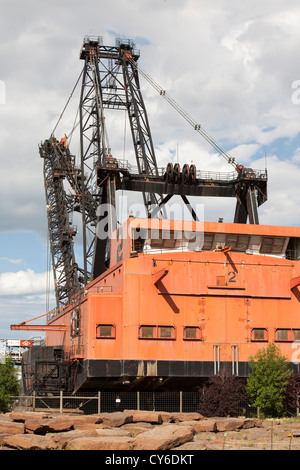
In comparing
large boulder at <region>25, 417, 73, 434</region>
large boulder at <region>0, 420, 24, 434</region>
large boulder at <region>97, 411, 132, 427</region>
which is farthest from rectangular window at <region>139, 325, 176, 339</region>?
large boulder at <region>0, 420, 24, 434</region>

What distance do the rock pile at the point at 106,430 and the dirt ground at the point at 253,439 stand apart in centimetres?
50

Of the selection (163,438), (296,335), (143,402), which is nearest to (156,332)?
(143,402)

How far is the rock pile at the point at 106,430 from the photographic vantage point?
22.5m

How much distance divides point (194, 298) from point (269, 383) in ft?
22.7

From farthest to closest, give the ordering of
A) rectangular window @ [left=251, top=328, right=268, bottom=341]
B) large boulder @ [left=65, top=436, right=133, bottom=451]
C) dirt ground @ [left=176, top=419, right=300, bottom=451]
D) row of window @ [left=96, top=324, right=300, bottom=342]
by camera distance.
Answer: rectangular window @ [left=251, top=328, right=268, bottom=341] → row of window @ [left=96, top=324, right=300, bottom=342] → dirt ground @ [left=176, top=419, right=300, bottom=451] → large boulder @ [left=65, top=436, right=133, bottom=451]

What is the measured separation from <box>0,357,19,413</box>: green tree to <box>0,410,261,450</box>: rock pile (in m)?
10.0

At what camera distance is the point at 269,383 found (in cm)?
3944

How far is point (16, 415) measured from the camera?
29625 millimetres

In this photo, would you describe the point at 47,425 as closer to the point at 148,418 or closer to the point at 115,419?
the point at 115,419

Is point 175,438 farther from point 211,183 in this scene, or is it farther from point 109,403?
point 211,183

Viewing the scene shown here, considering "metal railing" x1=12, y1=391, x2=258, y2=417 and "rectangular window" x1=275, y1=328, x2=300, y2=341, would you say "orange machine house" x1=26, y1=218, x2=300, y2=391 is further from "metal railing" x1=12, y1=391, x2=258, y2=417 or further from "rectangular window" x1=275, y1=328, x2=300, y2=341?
"metal railing" x1=12, y1=391, x2=258, y2=417

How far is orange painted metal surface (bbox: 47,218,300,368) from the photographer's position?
4066 cm

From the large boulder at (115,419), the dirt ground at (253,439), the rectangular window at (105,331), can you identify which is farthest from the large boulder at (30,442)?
the rectangular window at (105,331)
